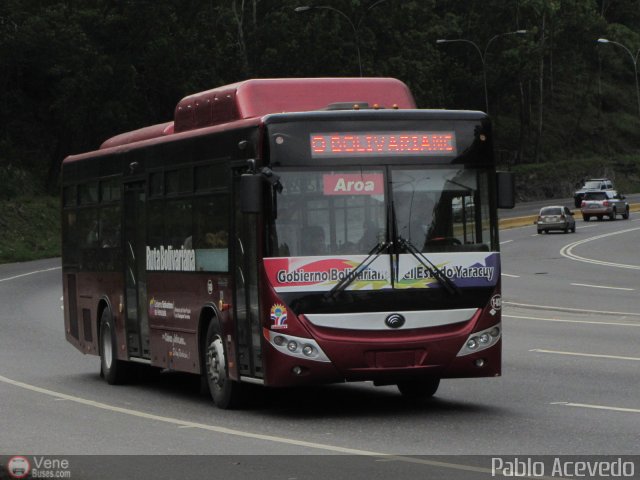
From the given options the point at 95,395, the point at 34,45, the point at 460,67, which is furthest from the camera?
the point at 460,67

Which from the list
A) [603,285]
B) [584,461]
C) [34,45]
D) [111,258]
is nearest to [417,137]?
[584,461]

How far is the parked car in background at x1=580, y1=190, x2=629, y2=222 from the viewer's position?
7938 cm

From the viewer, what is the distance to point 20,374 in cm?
1850

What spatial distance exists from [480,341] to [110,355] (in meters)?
5.84

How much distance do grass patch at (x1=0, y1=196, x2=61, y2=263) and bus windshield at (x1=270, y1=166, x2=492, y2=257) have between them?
151ft

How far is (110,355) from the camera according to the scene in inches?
696

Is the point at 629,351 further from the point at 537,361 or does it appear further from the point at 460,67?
the point at 460,67

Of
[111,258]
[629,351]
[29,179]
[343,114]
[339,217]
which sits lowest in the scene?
[29,179]

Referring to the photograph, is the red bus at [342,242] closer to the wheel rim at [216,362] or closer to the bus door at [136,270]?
the wheel rim at [216,362]

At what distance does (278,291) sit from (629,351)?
25.0 feet

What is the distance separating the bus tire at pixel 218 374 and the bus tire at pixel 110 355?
3.14 metres

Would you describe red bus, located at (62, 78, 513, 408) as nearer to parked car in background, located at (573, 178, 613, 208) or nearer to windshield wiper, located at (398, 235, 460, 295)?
windshield wiper, located at (398, 235, 460, 295)

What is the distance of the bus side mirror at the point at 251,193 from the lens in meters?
12.8

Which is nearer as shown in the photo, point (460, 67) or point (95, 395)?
point (95, 395)
